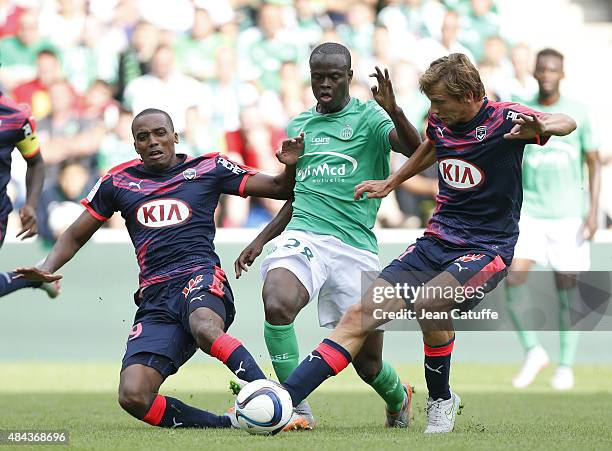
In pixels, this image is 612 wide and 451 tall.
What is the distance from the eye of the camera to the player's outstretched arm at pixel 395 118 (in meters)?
7.09

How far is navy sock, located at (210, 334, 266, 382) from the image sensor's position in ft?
22.3

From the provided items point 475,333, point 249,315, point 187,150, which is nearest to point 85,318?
point 249,315

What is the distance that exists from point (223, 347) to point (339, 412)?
1.92 m

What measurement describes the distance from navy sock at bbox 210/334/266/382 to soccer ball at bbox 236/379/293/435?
15.3 inches

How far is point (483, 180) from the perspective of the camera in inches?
272

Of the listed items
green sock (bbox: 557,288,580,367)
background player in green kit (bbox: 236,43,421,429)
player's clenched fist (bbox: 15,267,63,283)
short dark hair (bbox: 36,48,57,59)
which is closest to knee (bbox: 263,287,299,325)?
background player in green kit (bbox: 236,43,421,429)

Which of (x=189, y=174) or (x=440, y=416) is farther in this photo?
(x=189, y=174)

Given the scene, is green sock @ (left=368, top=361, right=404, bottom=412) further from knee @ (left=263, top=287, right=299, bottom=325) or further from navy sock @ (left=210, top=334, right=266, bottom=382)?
navy sock @ (left=210, top=334, right=266, bottom=382)

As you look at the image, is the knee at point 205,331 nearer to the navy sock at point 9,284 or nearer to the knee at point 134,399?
the knee at point 134,399

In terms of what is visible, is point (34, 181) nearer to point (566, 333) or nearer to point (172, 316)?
point (172, 316)

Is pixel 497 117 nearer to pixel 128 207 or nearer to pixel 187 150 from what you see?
pixel 128 207

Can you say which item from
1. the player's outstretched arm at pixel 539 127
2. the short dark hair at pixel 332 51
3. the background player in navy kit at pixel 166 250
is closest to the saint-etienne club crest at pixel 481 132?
the player's outstretched arm at pixel 539 127

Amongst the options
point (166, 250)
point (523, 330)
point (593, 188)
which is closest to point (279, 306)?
point (166, 250)

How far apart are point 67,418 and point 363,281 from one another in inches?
88.0
